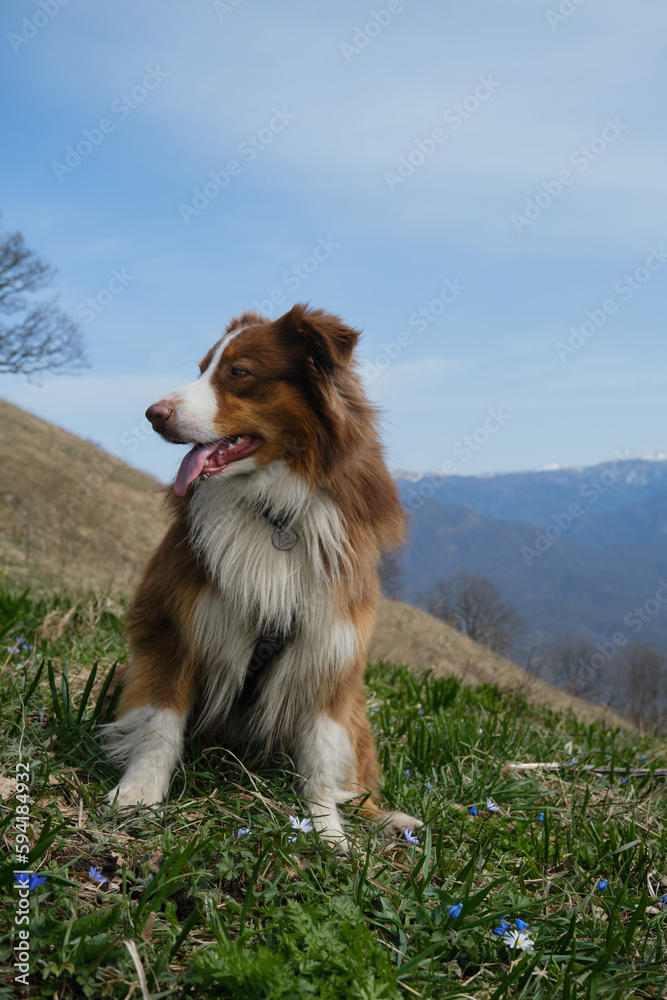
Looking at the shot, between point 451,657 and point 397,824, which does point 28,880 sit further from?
point 451,657

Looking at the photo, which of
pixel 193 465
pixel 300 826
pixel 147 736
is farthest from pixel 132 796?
pixel 193 465

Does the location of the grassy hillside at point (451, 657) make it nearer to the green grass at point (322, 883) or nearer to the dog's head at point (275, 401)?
the green grass at point (322, 883)

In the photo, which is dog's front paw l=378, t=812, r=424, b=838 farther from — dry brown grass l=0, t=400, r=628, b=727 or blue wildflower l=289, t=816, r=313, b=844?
dry brown grass l=0, t=400, r=628, b=727

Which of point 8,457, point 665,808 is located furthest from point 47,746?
point 8,457

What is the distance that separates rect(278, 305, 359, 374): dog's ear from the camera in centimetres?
295

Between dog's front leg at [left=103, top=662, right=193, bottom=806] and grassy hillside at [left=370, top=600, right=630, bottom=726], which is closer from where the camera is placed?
dog's front leg at [left=103, top=662, right=193, bottom=806]

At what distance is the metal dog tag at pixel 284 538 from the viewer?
302 cm

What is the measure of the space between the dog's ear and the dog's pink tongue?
22.8 inches

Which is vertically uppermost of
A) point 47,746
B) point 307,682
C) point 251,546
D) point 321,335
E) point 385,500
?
point 321,335

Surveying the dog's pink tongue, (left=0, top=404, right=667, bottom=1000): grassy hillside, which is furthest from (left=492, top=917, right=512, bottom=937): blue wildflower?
the dog's pink tongue

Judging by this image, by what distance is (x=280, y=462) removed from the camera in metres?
2.96

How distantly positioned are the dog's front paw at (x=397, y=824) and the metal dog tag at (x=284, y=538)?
1304mm

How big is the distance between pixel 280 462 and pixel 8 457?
3113 cm

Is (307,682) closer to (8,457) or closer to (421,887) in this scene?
(421,887)
